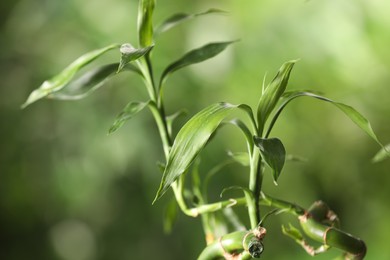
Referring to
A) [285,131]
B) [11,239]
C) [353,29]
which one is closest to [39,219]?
[11,239]

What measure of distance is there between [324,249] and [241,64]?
156 cm

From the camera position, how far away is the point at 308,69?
2.14 meters

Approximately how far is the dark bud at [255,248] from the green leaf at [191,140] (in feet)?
0.26

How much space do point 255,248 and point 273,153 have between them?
0.25 ft

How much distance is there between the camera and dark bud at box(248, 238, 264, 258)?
0.50 meters

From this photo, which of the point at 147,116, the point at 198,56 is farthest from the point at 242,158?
the point at 147,116

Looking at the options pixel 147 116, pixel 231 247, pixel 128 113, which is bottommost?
pixel 147 116

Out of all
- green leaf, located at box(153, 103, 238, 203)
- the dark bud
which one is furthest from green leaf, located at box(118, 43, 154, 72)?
the dark bud

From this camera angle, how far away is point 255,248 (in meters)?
0.50

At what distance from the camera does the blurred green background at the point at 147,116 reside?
203 cm

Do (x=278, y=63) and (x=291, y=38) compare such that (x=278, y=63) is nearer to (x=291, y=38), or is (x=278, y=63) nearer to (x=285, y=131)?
(x=291, y=38)

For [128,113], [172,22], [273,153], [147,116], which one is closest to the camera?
[273,153]

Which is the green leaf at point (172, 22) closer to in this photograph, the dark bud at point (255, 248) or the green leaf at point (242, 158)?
the green leaf at point (242, 158)

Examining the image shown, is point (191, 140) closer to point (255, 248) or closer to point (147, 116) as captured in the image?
point (255, 248)
